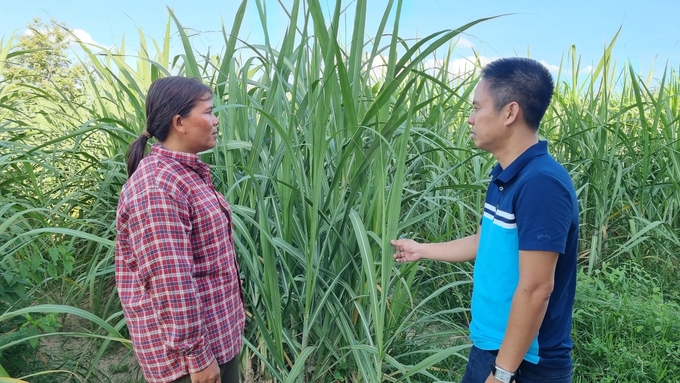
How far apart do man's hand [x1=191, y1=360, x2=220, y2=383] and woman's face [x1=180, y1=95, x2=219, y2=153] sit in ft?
1.72

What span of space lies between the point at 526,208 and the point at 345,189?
0.61 metres

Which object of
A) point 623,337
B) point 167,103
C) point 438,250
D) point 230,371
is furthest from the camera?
point 623,337

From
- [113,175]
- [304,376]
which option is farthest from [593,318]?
[113,175]

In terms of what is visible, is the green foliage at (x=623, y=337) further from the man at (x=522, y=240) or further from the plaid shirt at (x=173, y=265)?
the plaid shirt at (x=173, y=265)

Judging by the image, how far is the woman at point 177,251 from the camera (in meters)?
1.09

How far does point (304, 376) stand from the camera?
5.35 ft

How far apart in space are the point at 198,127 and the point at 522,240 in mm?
798

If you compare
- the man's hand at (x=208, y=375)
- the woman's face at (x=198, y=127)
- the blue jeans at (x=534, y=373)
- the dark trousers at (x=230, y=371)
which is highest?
the woman's face at (x=198, y=127)

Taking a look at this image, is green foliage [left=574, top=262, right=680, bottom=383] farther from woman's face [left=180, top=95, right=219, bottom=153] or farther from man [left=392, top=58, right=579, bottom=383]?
woman's face [left=180, top=95, right=219, bottom=153]

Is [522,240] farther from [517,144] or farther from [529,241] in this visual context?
[517,144]

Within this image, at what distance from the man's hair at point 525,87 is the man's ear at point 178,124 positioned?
29.1 inches

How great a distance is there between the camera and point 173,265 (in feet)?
3.57

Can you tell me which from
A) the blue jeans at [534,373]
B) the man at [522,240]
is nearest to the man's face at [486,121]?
the man at [522,240]

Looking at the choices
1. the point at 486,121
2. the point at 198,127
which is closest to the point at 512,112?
the point at 486,121
